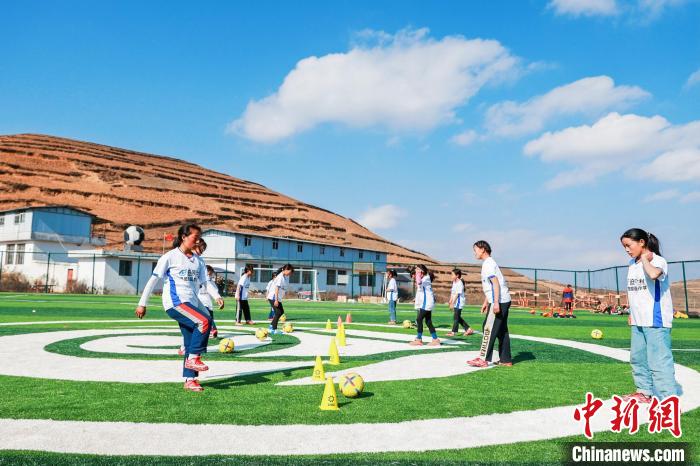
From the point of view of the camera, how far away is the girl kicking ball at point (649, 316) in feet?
20.1

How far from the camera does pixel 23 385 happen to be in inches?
276

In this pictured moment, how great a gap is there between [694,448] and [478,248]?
17.1 feet

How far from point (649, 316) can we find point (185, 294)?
589 cm

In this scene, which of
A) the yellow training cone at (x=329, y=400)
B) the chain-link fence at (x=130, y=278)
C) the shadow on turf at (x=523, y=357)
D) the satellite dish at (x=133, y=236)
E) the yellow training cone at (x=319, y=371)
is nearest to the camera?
the yellow training cone at (x=329, y=400)

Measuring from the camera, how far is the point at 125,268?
53.1 meters

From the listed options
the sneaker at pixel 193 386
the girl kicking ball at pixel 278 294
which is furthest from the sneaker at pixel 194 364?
the girl kicking ball at pixel 278 294

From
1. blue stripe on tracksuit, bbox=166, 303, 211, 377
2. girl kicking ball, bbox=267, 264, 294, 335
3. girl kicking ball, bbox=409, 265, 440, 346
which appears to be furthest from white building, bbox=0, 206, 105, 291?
blue stripe on tracksuit, bbox=166, 303, 211, 377

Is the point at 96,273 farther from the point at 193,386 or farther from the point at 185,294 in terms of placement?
the point at 193,386

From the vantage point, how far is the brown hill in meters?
114

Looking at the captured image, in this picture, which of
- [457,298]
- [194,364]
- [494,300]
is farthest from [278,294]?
[194,364]

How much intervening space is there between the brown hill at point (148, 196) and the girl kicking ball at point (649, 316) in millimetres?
99536

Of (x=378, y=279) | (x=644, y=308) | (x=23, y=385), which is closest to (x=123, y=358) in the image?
(x=23, y=385)

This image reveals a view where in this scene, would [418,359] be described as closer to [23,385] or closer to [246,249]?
[23,385]

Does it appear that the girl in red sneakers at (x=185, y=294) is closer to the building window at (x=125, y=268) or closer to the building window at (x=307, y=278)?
the building window at (x=125, y=268)
